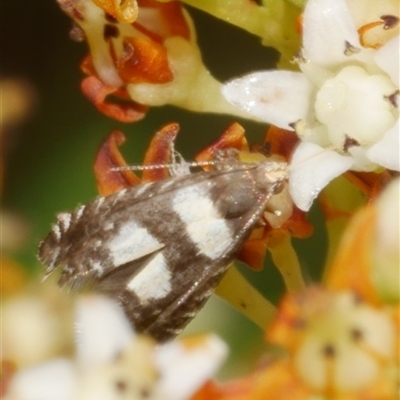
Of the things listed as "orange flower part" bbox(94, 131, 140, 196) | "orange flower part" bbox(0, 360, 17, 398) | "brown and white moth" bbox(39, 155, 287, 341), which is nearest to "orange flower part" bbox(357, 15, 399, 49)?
"brown and white moth" bbox(39, 155, 287, 341)

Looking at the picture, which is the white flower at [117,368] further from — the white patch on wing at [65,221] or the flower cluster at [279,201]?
the white patch on wing at [65,221]

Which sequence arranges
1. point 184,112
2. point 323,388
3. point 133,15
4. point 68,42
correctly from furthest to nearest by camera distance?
1. point 68,42
2. point 184,112
3. point 133,15
4. point 323,388

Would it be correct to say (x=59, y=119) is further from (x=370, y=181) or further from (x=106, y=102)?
(x=370, y=181)

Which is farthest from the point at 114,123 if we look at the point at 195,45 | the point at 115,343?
the point at 115,343

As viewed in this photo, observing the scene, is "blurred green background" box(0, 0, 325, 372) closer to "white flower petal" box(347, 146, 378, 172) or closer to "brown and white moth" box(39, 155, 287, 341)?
"brown and white moth" box(39, 155, 287, 341)

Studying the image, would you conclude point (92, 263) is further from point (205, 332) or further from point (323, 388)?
point (323, 388)

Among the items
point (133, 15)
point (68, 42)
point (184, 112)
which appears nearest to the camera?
point (133, 15)

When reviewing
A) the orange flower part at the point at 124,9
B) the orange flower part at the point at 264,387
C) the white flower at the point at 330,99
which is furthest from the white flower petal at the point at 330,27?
the orange flower part at the point at 264,387
